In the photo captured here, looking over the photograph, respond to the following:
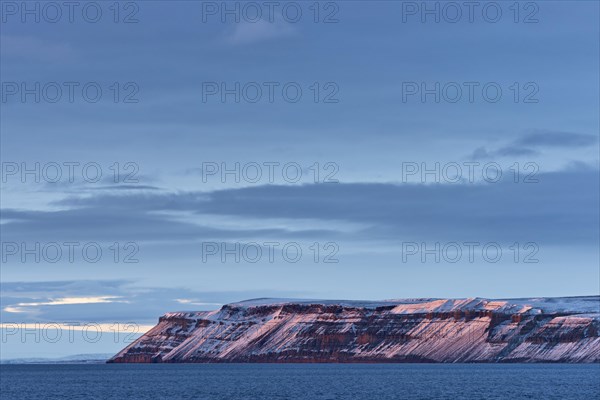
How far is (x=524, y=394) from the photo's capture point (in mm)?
191250

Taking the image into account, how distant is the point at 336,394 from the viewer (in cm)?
19412

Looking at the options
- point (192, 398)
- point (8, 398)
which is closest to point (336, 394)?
point (192, 398)

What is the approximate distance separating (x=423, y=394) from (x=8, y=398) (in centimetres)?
6869

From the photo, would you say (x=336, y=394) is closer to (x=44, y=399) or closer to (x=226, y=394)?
(x=226, y=394)

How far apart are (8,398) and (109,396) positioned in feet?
54.5

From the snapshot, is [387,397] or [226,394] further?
[226,394]

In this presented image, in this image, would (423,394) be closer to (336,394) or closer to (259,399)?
(336,394)

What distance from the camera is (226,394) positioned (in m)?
200

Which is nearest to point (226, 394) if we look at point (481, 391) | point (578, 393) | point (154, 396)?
point (154, 396)

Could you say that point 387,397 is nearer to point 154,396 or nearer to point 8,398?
point 154,396

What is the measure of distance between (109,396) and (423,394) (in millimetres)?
52504

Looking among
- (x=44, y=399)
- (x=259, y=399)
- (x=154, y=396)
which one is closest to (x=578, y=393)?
(x=259, y=399)

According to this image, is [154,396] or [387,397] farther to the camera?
[154,396]

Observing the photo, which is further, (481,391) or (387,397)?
(481,391)
